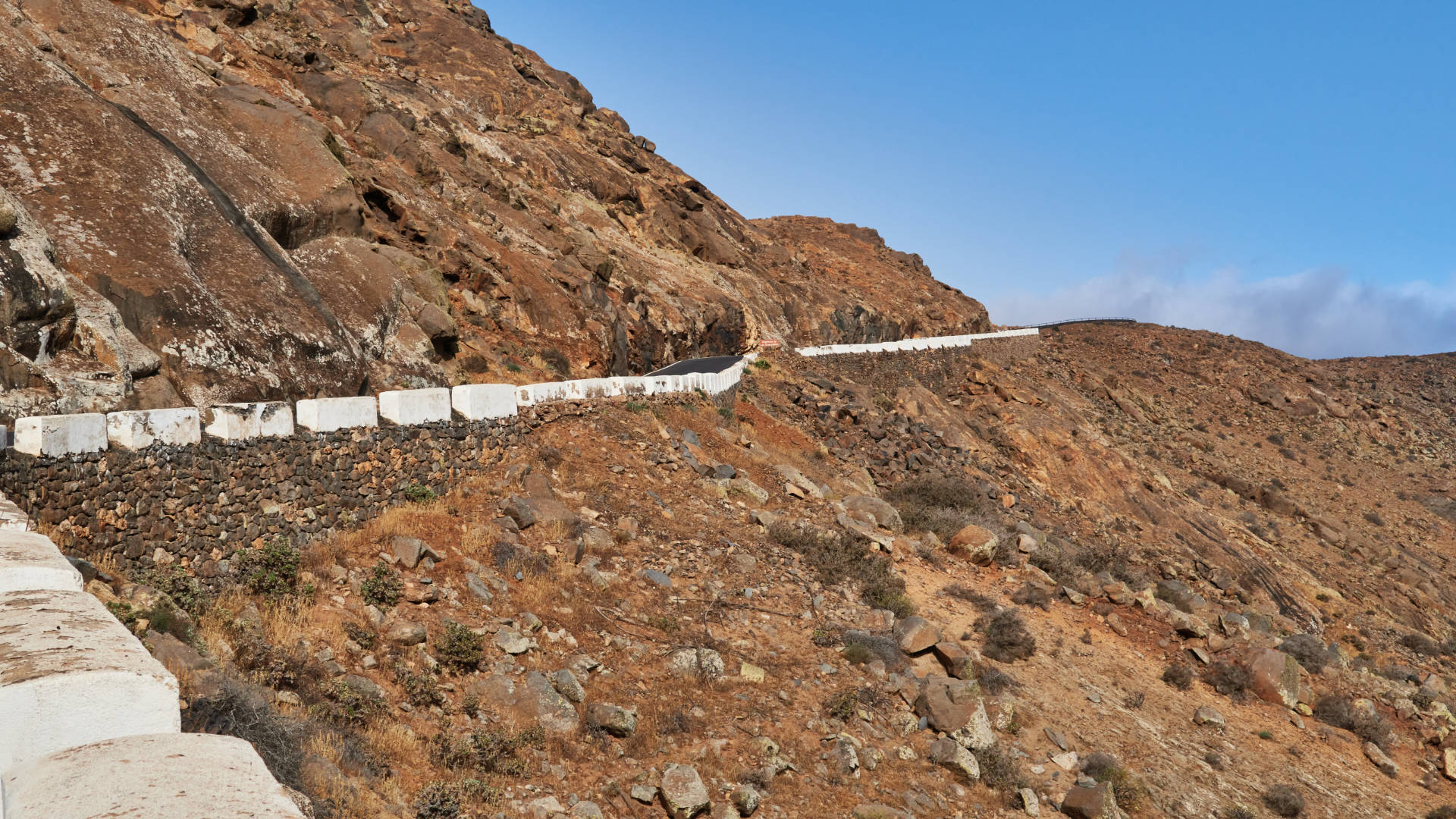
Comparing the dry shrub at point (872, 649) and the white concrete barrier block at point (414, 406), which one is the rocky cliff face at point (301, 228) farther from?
the dry shrub at point (872, 649)

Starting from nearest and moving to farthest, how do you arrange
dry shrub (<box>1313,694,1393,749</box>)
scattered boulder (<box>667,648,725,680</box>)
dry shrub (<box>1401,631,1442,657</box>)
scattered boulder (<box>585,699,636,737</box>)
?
scattered boulder (<box>585,699,636,737</box>) < scattered boulder (<box>667,648,725,680</box>) < dry shrub (<box>1313,694,1393,749</box>) < dry shrub (<box>1401,631,1442,657</box>)

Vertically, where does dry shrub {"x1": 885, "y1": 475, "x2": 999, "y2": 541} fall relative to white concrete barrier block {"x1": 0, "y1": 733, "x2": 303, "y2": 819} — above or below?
below

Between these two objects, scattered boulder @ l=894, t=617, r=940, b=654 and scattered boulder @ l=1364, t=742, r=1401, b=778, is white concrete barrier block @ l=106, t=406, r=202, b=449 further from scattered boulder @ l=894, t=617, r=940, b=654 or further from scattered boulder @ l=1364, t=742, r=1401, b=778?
scattered boulder @ l=1364, t=742, r=1401, b=778

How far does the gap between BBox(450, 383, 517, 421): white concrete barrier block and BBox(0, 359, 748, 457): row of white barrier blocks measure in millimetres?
13

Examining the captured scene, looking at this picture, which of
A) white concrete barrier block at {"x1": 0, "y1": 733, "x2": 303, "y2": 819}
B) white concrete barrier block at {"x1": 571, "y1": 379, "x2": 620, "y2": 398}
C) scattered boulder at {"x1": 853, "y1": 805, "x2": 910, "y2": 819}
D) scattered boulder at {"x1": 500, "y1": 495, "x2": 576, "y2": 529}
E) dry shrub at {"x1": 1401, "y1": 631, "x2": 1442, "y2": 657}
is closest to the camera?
white concrete barrier block at {"x1": 0, "y1": 733, "x2": 303, "y2": 819}

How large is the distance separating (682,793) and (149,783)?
6014mm

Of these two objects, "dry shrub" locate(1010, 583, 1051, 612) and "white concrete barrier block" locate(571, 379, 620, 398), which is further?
"white concrete barrier block" locate(571, 379, 620, 398)

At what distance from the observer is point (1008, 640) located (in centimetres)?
1405

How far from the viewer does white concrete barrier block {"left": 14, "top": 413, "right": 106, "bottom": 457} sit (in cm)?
768

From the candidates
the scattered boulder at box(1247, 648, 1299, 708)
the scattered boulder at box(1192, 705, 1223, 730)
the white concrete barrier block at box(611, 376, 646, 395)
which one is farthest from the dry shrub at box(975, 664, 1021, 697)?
the white concrete barrier block at box(611, 376, 646, 395)

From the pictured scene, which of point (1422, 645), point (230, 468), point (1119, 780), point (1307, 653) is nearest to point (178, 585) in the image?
point (230, 468)

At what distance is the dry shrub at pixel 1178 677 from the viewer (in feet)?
48.0

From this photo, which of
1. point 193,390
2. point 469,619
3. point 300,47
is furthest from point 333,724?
point 300,47

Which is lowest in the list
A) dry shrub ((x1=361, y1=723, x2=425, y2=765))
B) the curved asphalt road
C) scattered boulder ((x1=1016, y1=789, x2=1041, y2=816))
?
scattered boulder ((x1=1016, y1=789, x2=1041, y2=816))
